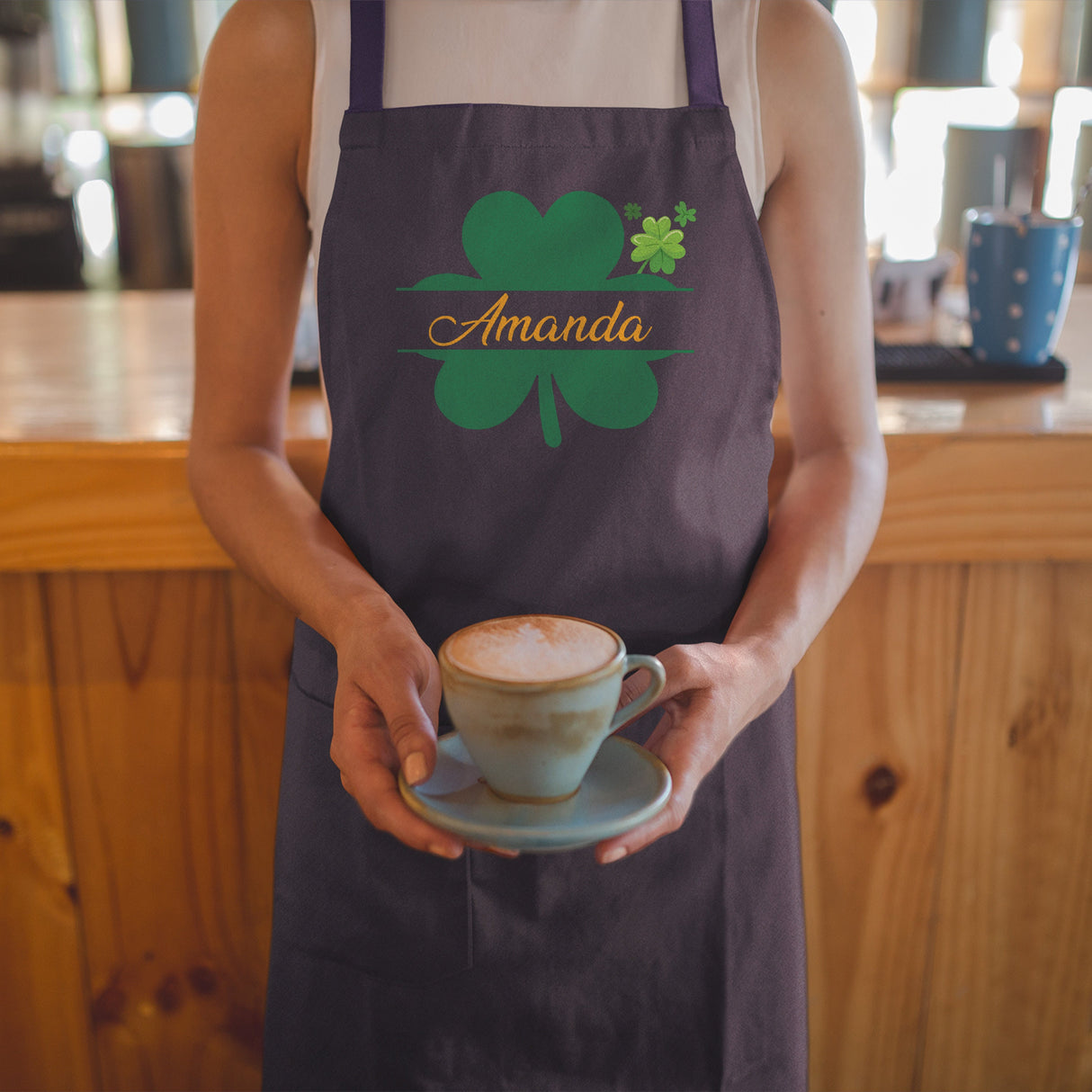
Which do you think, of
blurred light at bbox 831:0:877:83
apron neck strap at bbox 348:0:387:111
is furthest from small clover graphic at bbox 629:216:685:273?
blurred light at bbox 831:0:877:83

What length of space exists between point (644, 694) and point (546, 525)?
228 mm

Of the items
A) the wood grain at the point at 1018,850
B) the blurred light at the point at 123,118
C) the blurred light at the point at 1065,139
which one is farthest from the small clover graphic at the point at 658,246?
the blurred light at the point at 123,118

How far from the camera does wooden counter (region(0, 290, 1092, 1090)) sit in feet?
4.05

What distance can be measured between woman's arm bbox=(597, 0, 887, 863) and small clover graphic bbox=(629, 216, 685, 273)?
13 centimetres

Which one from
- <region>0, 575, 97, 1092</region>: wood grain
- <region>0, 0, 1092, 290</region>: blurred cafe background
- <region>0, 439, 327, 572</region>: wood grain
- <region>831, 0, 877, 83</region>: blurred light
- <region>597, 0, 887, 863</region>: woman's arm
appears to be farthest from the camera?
<region>831, 0, 877, 83</region>: blurred light

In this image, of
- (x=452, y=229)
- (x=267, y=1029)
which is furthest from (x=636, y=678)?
(x=267, y=1029)

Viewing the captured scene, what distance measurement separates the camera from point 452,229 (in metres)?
0.93

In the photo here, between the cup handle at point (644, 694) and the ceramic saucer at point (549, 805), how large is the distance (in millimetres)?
43

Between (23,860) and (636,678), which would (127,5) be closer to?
(23,860)

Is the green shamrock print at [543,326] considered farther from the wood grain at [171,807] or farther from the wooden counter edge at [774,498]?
the wood grain at [171,807]

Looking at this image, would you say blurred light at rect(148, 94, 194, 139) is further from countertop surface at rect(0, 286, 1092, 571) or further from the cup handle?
the cup handle

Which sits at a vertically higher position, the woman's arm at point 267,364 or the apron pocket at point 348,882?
the woman's arm at point 267,364

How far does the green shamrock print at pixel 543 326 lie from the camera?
936 mm

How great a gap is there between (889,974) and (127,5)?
3994 millimetres
